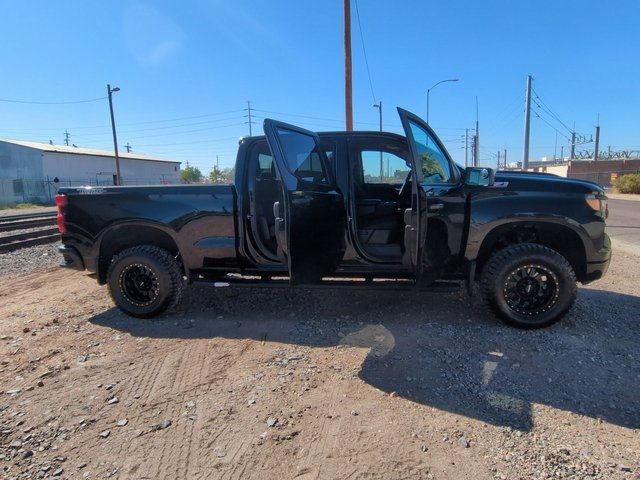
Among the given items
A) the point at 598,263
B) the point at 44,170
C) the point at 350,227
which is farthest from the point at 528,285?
the point at 44,170

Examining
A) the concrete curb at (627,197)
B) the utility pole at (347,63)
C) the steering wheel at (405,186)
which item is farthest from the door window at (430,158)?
the concrete curb at (627,197)

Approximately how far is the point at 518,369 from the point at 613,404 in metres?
0.65

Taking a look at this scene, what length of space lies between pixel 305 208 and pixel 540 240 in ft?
8.09

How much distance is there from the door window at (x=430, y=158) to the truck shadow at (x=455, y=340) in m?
1.48

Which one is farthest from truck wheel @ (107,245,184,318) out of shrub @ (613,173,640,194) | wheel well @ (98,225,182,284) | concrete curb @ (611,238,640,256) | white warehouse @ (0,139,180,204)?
shrub @ (613,173,640,194)

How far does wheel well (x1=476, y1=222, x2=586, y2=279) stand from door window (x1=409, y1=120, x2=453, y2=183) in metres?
0.75

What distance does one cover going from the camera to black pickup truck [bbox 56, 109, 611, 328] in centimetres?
404

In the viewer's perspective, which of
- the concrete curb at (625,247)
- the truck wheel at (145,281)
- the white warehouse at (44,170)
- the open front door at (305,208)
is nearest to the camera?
the open front door at (305,208)

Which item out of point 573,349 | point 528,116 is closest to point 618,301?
point 573,349

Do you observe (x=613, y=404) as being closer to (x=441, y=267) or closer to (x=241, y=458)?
(x=441, y=267)

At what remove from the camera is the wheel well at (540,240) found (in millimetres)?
4219

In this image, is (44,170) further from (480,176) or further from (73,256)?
(480,176)

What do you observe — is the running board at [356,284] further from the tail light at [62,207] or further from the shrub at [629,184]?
the shrub at [629,184]

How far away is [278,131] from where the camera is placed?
12.9 ft
